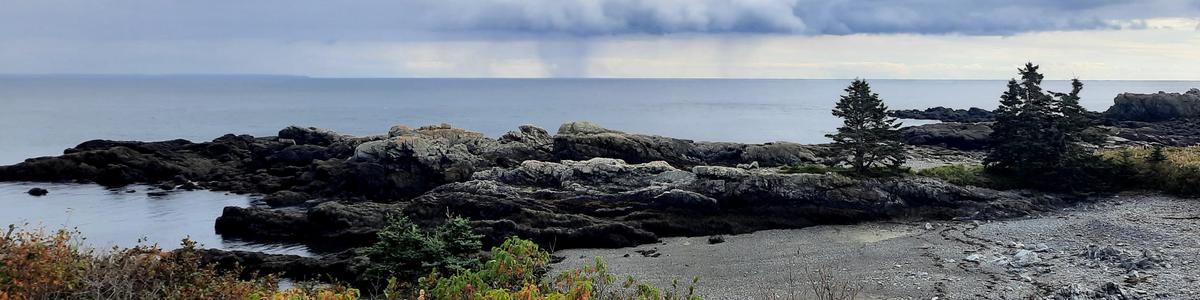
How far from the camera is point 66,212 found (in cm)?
4506

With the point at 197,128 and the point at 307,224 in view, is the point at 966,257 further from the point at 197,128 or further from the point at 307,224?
the point at 197,128

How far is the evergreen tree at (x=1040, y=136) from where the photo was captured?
41.2 meters

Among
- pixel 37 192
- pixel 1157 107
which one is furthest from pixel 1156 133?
pixel 37 192

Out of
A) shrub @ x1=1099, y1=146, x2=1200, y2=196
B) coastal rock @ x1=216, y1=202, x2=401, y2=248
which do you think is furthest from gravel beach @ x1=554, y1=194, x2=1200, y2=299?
coastal rock @ x1=216, y1=202, x2=401, y2=248

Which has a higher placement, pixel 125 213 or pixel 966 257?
pixel 966 257

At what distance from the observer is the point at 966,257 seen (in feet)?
93.3

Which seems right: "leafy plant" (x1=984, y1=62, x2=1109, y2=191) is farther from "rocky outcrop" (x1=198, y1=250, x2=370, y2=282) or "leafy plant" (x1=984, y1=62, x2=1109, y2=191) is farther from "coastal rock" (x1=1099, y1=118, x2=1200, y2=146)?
"rocky outcrop" (x1=198, y1=250, x2=370, y2=282)

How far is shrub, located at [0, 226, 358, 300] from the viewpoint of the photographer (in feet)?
38.7

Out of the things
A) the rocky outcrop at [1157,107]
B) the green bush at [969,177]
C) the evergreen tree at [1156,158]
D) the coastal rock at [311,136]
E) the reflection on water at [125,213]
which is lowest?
the reflection on water at [125,213]

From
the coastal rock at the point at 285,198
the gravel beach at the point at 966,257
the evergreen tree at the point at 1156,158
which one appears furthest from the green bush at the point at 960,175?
the coastal rock at the point at 285,198

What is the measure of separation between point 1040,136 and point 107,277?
146 ft

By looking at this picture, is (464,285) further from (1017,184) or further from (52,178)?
(52,178)

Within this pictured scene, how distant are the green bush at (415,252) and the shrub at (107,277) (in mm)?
A: 9238

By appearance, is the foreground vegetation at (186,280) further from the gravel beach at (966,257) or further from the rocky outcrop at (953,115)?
the rocky outcrop at (953,115)
